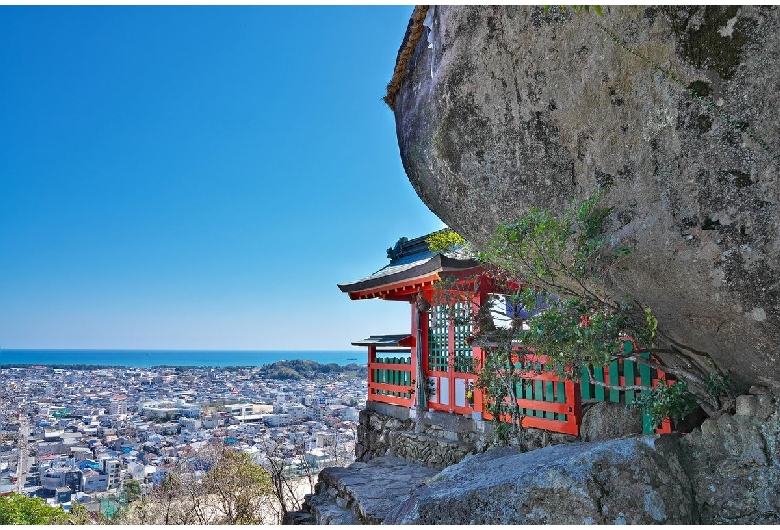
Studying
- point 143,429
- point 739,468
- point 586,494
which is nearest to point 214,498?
point 586,494

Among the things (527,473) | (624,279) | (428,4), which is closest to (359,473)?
(527,473)

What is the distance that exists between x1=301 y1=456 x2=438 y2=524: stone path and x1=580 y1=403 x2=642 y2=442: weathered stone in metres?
2.21

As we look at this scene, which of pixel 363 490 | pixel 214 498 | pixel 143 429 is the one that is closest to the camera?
pixel 363 490

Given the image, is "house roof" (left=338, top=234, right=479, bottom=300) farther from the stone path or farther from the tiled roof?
the stone path

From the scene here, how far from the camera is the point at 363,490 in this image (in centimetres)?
702

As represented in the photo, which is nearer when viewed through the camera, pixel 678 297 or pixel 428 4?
pixel 678 297

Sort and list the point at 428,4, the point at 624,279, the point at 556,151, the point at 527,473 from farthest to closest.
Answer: the point at 428,4, the point at 556,151, the point at 624,279, the point at 527,473

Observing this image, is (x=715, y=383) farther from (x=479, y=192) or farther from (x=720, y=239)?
(x=479, y=192)

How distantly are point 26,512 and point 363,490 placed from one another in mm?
6921

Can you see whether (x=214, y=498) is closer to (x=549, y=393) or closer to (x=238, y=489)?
(x=238, y=489)

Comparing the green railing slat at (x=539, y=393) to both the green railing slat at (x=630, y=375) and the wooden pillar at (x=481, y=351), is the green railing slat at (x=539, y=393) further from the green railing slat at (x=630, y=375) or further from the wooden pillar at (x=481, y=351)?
the green railing slat at (x=630, y=375)

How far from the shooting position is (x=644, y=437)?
3.93 meters

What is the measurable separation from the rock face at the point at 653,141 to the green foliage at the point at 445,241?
9.86ft

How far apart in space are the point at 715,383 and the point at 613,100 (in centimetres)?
237
